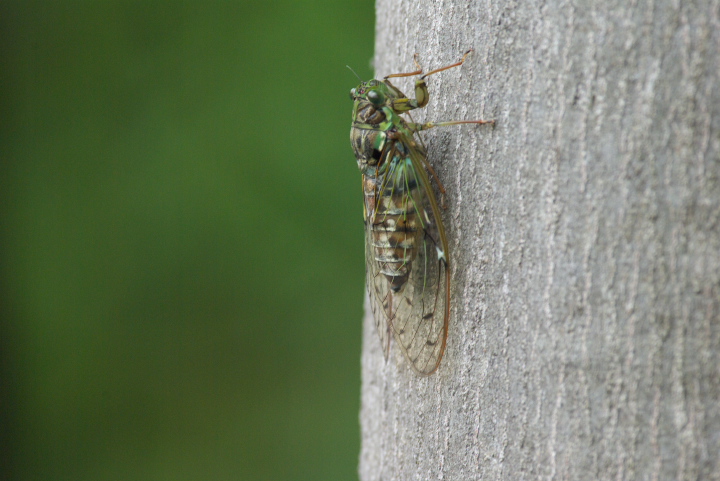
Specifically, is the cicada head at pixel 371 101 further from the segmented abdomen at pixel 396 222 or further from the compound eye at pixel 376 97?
the segmented abdomen at pixel 396 222

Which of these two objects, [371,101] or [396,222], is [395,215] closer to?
Answer: [396,222]

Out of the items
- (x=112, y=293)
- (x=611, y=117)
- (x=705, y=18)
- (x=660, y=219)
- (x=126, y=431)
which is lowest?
(x=126, y=431)

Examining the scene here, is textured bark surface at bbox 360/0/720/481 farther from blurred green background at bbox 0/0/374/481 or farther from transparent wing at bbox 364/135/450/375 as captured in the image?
blurred green background at bbox 0/0/374/481

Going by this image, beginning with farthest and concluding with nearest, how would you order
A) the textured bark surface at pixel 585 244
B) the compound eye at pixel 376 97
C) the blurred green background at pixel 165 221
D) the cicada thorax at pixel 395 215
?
1. the blurred green background at pixel 165 221
2. the compound eye at pixel 376 97
3. the cicada thorax at pixel 395 215
4. the textured bark surface at pixel 585 244

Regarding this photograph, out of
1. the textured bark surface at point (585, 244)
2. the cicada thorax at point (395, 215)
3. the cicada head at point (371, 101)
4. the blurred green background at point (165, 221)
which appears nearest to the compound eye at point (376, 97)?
the cicada head at point (371, 101)

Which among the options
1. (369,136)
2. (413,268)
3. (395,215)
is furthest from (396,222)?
(369,136)

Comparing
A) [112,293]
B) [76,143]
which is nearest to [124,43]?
[76,143]

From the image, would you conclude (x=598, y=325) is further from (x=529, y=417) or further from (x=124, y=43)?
(x=124, y=43)

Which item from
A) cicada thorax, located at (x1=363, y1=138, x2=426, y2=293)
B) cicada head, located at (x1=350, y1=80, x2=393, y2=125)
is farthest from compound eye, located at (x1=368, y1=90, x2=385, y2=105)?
cicada thorax, located at (x1=363, y1=138, x2=426, y2=293)
